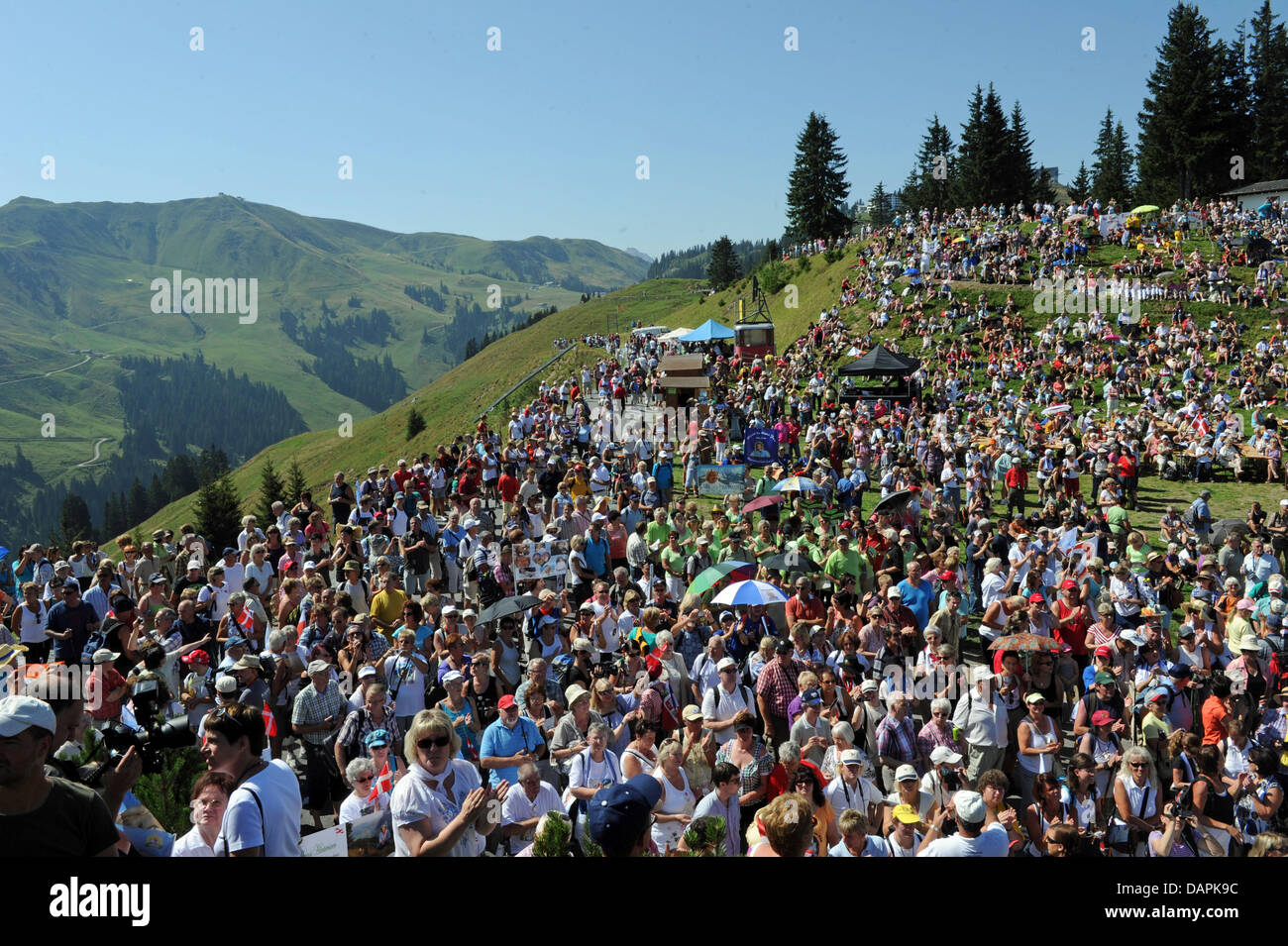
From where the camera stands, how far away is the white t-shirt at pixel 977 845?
5246 mm

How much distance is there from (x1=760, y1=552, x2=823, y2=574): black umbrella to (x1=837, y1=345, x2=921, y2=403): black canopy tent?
1503 centimetres

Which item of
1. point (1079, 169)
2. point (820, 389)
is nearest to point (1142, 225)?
point (820, 389)

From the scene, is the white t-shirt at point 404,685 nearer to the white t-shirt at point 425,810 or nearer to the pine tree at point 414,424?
the white t-shirt at point 425,810

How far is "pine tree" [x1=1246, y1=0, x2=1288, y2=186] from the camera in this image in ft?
229

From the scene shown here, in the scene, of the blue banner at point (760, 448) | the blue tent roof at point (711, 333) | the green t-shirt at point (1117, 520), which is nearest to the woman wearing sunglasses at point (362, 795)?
the green t-shirt at point (1117, 520)

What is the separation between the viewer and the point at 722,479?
2072 cm

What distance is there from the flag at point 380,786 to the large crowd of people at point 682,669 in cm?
2

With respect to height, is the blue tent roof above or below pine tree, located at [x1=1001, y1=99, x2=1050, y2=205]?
below

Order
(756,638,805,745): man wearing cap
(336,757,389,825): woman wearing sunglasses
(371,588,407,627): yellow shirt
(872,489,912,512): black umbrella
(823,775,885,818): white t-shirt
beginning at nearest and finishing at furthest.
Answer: (336,757,389,825): woman wearing sunglasses → (823,775,885,818): white t-shirt → (756,638,805,745): man wearing cap → (371,588,407,627): yellow shirt → (872,489,912,512): black umbrella

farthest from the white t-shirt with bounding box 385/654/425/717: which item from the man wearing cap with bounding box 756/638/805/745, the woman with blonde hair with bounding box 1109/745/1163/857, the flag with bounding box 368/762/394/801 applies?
the woman with blonde hair with bounding box 1109/745/1163/857

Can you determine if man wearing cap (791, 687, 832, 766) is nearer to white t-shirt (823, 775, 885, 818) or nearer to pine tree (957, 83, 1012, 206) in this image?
white t-shirt (823, 775, 885, 818)

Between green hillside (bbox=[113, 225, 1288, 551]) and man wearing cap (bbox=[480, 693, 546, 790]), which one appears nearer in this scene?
man wearing cap (bbox=[480, 693, 546, 790])
